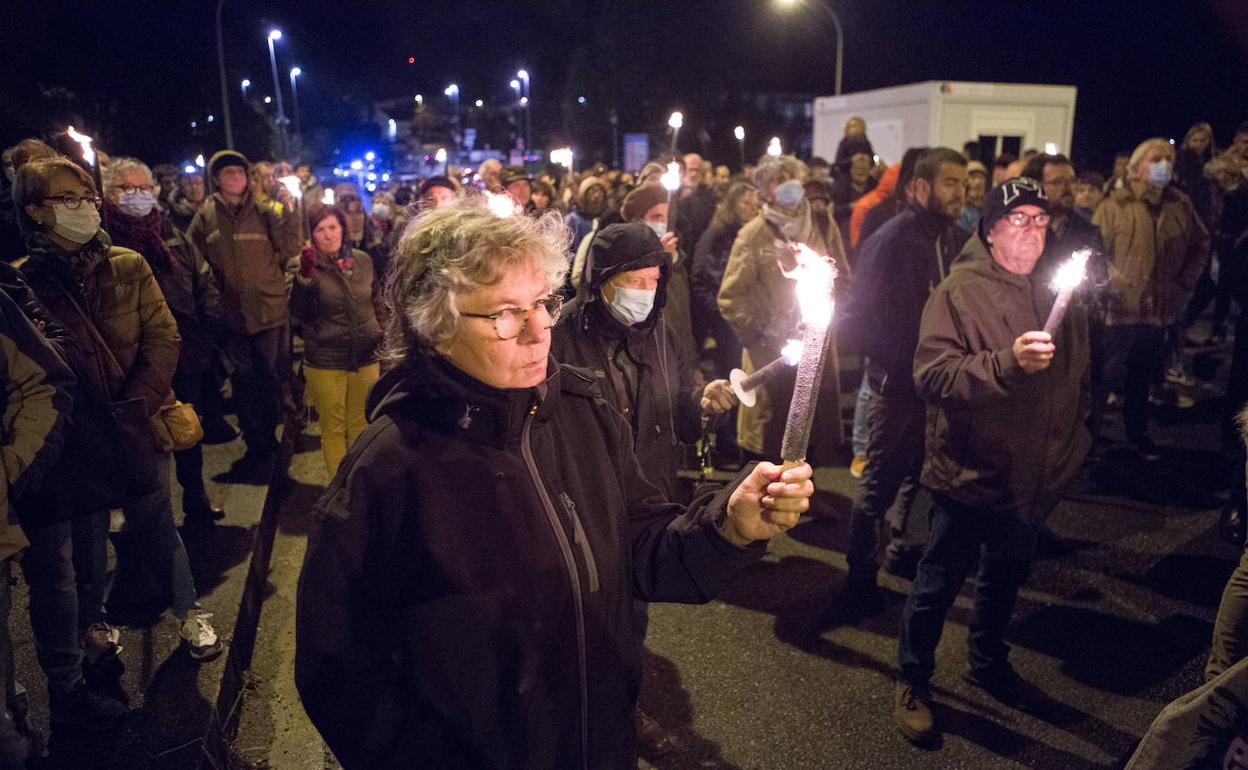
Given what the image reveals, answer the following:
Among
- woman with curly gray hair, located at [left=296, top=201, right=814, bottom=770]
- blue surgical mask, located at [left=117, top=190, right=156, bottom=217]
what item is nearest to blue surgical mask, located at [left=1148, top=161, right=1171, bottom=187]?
woman with curly gray hair, located at [left=296, top=201, right=814, bottom=770]

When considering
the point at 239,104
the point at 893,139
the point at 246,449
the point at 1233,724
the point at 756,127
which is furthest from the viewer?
the point at 756,127

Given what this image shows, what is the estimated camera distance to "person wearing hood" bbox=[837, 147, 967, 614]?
483 centimetres

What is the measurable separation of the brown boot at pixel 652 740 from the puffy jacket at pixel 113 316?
2.64 m

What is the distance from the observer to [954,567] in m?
3.76

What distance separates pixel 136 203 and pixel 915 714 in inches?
201

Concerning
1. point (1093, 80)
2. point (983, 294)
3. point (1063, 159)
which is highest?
point (1093, 80)

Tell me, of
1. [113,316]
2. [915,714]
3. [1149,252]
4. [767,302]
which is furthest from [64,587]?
[1149,252]

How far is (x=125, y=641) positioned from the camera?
423 centimetres

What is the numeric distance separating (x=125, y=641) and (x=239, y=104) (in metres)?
24.0

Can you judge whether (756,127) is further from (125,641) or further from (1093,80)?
(125,641)

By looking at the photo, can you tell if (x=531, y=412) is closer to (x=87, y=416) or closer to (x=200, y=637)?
(x=87, y=416)

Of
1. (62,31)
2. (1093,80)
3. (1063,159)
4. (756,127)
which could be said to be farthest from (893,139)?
(756,127)

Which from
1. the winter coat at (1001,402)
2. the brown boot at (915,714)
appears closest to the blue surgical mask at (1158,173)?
the winter coat at (1001,402)

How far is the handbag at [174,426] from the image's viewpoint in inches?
157
